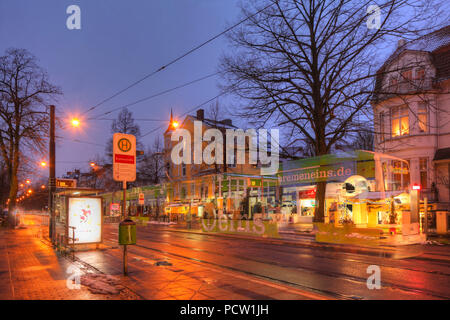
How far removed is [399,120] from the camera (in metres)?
26.0

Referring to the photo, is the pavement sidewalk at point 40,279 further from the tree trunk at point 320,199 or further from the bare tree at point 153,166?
the bare tree at point 153,166

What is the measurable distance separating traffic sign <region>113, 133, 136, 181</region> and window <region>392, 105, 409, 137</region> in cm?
2124

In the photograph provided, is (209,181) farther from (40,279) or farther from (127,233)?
(40,279)

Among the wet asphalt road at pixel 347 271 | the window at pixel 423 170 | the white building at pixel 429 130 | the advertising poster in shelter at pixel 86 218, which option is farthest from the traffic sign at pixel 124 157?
the window at pixel 423 170

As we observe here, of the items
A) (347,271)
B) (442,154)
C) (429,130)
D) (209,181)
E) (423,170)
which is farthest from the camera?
(209,181)

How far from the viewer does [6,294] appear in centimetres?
682

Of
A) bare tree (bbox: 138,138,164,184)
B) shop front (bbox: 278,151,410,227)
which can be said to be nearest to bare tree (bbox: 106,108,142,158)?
bare tree (bbox: 138,138,164,184)

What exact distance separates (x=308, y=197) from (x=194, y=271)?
24.4m

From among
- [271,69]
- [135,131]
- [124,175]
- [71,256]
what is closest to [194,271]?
[124,175]

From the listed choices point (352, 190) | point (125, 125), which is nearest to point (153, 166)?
point (125, 125)

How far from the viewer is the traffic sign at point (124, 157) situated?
9.03m

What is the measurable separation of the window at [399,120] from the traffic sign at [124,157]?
69.7ft

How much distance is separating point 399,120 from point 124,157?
22.4 m

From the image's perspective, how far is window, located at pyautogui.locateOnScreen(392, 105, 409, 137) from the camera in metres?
25.5
